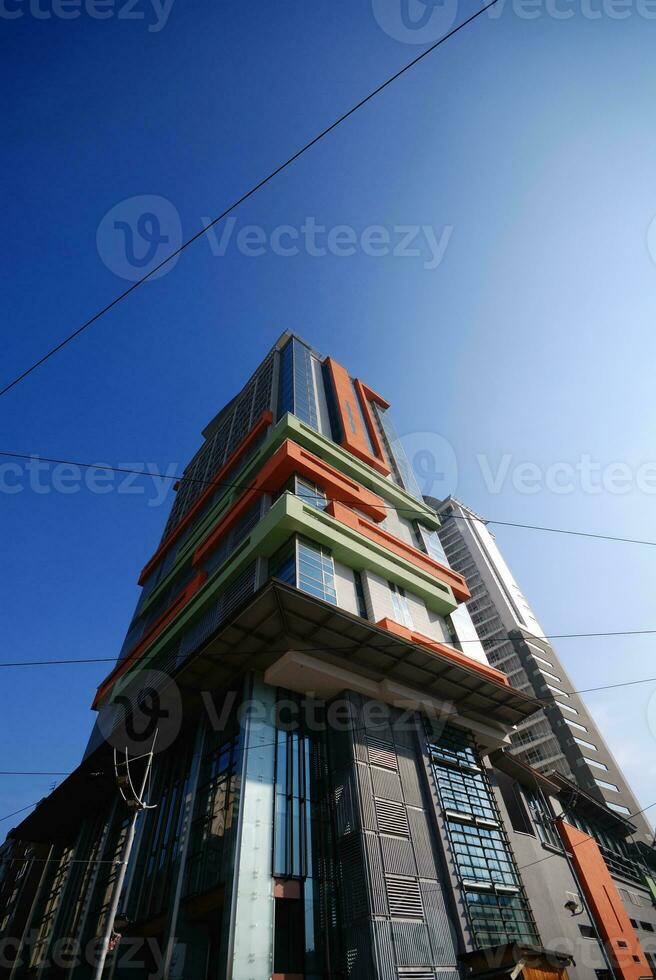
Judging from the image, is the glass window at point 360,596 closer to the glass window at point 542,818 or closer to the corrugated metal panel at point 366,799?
the corrugated metal panel at point 366,799

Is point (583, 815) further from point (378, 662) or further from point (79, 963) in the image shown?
point (79, 963)

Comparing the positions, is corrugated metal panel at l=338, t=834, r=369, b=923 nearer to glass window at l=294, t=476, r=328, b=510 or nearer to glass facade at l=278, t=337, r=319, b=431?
glass window at l=294, t=476, r=328, b=510

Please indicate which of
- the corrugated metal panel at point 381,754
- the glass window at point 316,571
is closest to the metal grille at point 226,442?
the glass window at point 316,571

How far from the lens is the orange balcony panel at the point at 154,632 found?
2828cm

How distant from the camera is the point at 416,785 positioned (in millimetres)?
18094

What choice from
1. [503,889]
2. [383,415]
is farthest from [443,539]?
[503,889]

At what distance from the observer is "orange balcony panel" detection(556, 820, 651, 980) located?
70.5 ft

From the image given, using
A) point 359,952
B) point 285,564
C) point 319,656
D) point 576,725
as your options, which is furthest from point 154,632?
point 576,725

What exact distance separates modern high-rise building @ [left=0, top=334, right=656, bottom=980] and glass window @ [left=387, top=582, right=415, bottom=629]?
4.3 inches

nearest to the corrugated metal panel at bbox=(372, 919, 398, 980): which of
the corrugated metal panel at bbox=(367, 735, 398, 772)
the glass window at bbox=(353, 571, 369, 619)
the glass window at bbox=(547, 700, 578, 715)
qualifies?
Answer: the corrugated metal panel at bbox=(367, 735, 398, 772)

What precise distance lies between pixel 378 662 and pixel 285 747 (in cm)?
503

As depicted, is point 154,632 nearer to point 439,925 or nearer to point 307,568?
point 307,568

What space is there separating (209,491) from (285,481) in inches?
518

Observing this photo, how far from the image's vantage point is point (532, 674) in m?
62.3
